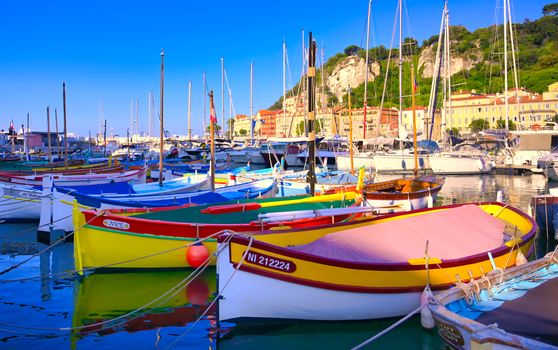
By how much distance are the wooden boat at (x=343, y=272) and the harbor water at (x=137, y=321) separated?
0.34 m

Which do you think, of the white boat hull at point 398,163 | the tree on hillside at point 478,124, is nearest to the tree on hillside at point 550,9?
the tree on hillside at point 478,124

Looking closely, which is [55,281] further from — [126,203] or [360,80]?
[360,80]

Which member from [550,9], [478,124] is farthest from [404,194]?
[550,9]

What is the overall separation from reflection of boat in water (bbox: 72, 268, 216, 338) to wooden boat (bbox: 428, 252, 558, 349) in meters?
4.81

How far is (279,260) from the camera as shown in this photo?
26.8 feet

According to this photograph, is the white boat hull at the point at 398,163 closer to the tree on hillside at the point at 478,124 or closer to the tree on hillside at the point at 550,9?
the tree on hillside at the point at 478,124

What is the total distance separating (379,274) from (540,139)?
4662 cm

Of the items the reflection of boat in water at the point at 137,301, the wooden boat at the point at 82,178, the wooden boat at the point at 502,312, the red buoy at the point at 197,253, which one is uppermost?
the wooden boat at the point at 82,178

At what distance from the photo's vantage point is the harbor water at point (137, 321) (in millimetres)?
8398

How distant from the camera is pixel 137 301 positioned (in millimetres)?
10805

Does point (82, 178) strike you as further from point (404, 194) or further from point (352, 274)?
point (352, 274)

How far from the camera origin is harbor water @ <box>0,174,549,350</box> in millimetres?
8398

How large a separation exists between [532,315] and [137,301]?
26.2ft

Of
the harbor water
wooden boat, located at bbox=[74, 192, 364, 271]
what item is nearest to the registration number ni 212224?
the harbor water
